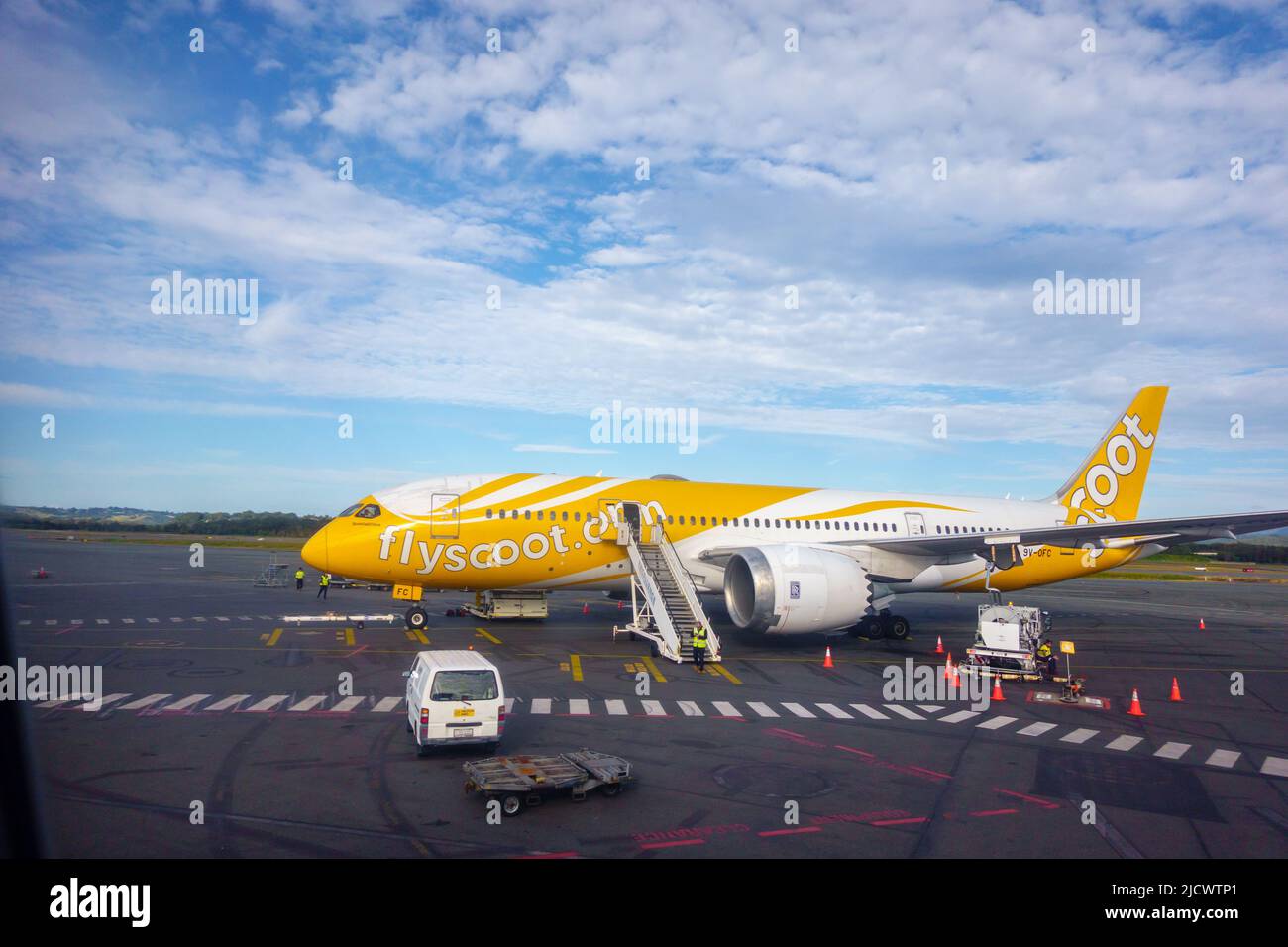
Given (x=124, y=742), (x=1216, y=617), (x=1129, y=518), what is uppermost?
(x=1129, y=518)

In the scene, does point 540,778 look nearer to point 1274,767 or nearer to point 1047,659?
point 1274,767

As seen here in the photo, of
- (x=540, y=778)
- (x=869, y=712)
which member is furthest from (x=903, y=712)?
(x=540, y=778)

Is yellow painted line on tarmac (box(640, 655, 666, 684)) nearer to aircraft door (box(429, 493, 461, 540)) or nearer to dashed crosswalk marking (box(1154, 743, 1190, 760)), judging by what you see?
aircraft door (box(429, 493, 461, 540))

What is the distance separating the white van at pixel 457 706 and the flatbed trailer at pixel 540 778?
1.58m

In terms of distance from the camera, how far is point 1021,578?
117 ft

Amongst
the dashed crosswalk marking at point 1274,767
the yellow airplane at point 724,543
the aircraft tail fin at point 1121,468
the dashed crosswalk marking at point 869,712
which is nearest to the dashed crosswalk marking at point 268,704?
the yellow airplane at point 724,543

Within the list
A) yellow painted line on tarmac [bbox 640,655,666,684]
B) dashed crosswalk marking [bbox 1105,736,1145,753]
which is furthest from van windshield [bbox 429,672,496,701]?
dashed crosswalk marking [bbox 1105,736,1145,753]

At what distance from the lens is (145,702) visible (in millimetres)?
17156

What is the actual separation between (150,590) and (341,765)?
35.3m

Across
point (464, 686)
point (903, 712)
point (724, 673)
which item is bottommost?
point (903, 712)

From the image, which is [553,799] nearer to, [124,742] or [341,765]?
[341,765]

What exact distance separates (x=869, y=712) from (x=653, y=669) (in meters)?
6.72

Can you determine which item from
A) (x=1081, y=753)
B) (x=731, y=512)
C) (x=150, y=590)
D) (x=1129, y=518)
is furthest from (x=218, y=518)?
(x=1081, y=753)

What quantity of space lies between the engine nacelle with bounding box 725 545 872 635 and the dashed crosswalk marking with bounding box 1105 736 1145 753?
10.1 metres
